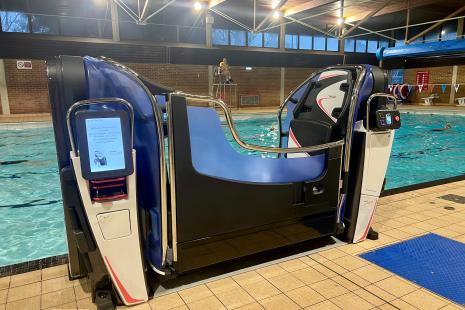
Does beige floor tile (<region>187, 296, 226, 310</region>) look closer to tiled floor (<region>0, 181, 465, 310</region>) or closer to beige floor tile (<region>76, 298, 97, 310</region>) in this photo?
tiled floor (<region>0, 181, 465, 310</region>)

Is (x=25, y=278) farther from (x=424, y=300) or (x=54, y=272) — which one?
(x=424, y=300)

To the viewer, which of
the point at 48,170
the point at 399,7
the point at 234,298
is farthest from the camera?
the point at 399,7

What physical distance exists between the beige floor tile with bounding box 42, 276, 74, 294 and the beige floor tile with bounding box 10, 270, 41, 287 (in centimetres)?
8

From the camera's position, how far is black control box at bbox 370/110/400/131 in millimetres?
2145

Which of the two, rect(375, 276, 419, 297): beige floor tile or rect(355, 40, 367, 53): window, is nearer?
rect(375, 276, 419, 297): beige floor tile

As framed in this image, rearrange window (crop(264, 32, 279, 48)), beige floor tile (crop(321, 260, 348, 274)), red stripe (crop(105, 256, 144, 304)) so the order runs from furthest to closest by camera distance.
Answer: window (crop(264, 32, 279, 48))
beige floor tile (crop(321, 260, 348, 274))
red stripe (crop(105, 256, 144, 304))

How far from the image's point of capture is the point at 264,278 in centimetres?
193

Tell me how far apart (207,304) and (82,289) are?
68 cm

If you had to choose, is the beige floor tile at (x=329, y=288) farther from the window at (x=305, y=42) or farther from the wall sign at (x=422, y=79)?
the wall sign at (x=422, y=79)

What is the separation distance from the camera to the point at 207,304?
1.68m

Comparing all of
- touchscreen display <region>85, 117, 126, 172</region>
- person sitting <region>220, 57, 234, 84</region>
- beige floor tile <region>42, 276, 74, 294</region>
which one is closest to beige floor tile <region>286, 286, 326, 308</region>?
touchscreen display <region>85, 117, 126, 172</region>

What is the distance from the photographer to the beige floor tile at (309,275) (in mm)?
1908

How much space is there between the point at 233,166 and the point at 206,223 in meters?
0.36

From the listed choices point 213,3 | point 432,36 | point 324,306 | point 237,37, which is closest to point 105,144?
point 324,306
